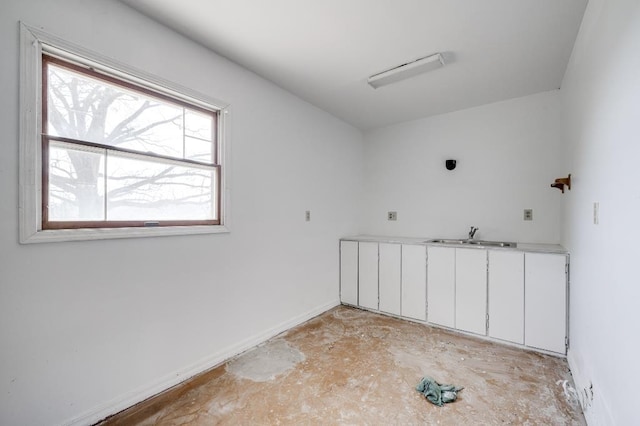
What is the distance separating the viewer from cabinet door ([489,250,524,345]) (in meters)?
2.50

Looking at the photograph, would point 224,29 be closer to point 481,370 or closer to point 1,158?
point 1,158

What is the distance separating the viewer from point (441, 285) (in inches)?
115

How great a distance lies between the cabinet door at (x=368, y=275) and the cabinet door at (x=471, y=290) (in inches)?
36.4

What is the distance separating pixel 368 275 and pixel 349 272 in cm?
28

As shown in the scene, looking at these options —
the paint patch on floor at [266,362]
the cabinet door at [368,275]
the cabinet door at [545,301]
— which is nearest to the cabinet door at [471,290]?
the cabinet door at [545,301]

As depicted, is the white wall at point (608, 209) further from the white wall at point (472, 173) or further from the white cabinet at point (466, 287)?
the white wall at point (472, 173)

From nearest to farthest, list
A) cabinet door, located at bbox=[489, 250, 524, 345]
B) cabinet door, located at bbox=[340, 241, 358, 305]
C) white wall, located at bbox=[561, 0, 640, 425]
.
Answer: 1. white wall, located at bbox=[561, 0, 640, 425]
2. cabinet door, located at bbox=[489, 250, 524, 345]
3. cabinet door, located at bbox=[340, 241, 358, 305]

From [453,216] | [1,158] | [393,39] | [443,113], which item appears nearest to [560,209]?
[453,216]

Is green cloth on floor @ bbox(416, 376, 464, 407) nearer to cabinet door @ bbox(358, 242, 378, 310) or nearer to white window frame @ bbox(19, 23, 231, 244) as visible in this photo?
cabinet door @ bbox(358, 242, 378, 310)

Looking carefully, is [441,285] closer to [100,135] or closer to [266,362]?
[266,362]

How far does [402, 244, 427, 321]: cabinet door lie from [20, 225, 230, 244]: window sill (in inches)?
83.4

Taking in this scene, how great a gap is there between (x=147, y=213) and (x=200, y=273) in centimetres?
59

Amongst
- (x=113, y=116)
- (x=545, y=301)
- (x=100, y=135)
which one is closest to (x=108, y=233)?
(x=100, y=135)

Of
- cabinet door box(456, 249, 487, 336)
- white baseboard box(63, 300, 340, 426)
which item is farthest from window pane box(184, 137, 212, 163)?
cabinet door box(456, 249, 487, 336)
